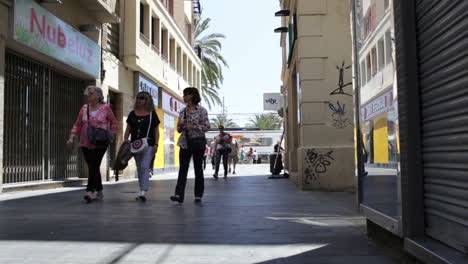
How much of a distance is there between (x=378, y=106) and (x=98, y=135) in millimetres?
4633

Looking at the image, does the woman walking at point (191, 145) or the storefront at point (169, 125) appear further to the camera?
the storefront at point (169, 125)

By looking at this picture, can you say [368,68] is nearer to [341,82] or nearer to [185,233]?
[185,233]

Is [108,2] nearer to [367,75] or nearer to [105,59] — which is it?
[105,59]

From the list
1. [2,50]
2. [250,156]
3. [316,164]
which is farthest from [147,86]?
[250,156]

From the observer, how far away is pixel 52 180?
11336 mm

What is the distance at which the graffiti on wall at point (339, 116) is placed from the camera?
9664 millimetres

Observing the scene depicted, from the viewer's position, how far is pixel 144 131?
296 inches

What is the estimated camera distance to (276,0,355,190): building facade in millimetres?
9492

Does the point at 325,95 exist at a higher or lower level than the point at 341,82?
lower

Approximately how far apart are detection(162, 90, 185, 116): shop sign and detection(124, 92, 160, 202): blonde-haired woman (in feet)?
46.3

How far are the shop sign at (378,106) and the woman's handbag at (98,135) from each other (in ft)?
14.0

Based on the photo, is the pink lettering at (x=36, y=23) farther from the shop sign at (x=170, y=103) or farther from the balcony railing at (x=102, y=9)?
the shop sign at (x=170, y=103)

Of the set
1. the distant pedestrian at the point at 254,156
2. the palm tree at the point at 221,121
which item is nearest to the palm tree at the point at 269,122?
the palm tree at the point at 221,121

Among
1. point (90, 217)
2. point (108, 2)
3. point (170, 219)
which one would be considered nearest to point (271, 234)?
point (170, 219)
